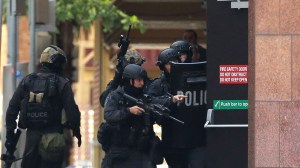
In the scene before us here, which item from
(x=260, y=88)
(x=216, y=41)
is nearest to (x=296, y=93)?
(x=260, y=88)

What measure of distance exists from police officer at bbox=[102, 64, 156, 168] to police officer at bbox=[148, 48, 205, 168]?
0.46 m

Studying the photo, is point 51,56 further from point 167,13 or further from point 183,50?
point 167,13

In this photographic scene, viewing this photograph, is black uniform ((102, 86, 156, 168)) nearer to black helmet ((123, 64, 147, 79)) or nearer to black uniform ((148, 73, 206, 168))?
black helmet ((123, 64, 147, 79))

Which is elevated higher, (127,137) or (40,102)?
(40,102)

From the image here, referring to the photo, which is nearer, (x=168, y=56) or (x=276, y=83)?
(x=276, y=83)

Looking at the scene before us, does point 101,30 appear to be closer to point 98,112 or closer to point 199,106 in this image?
point 98,112

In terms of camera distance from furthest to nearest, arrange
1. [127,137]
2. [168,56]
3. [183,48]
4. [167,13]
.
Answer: [167,13]
[183,48]
[168,56]
[127,137]

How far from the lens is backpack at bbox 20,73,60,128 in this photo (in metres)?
14.6

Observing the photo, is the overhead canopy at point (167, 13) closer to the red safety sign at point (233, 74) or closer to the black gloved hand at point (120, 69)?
the black gloved hand at point (120, 69)

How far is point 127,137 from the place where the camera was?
13.8 metres

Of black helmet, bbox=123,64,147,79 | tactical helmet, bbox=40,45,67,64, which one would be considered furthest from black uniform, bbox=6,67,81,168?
black helmet, bbox=123,64,147,79

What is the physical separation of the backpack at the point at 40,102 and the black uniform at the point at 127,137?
3.04ft

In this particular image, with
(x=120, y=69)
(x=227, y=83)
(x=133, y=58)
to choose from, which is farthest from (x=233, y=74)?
(x=120, y=69)

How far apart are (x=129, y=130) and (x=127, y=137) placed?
3.0 inches
